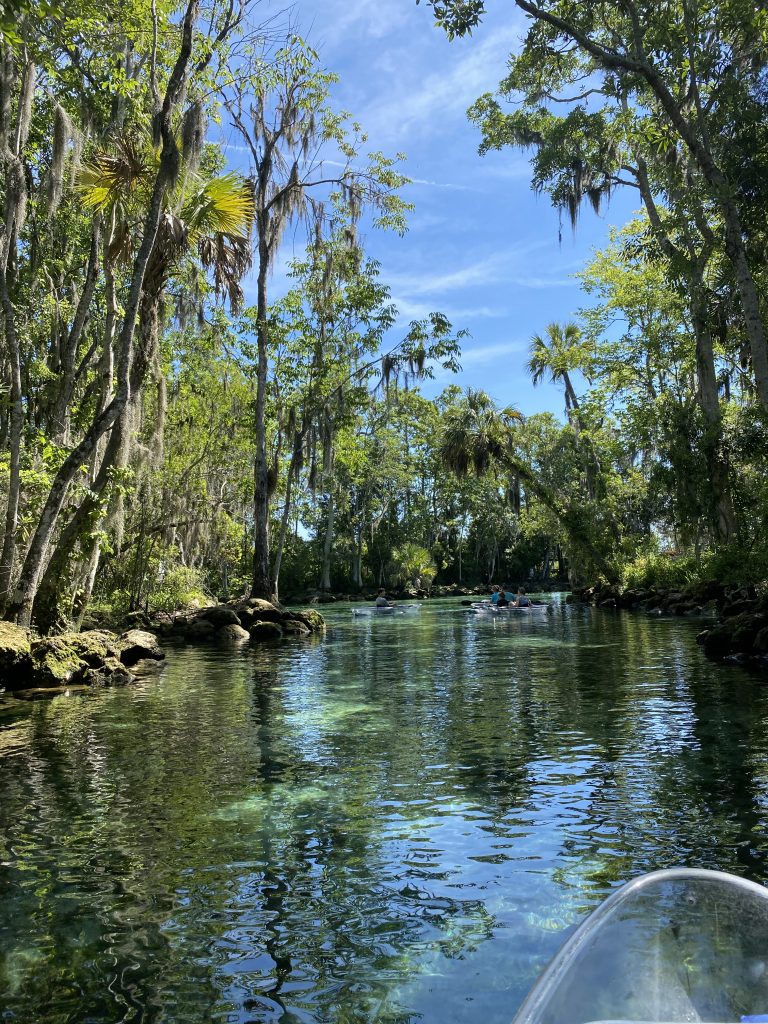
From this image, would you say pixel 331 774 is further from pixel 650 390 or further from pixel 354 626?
pixel 650 390

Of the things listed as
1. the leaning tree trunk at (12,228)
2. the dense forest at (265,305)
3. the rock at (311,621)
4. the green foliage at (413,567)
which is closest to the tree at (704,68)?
the dense forest at (265,305)

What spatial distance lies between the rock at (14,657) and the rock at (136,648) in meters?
3.00

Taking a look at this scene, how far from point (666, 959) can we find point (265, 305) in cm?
2523

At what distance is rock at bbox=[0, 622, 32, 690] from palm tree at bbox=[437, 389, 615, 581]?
91.8ft

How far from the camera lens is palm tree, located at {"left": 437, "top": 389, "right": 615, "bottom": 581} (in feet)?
116

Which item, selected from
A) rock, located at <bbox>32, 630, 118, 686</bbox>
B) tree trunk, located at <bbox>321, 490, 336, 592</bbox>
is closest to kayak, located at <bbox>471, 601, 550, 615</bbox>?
rock, located at <bbox>32, 630, 118, 686</bbox>

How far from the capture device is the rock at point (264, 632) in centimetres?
2111

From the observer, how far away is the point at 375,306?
93.5 ft

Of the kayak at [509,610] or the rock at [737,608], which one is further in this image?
the kayak at [509,610]

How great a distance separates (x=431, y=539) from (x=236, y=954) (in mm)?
61414

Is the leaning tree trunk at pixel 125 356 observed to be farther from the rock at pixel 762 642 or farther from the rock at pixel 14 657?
the rock at pixel 762 642

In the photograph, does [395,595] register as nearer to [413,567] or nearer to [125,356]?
[413,567]

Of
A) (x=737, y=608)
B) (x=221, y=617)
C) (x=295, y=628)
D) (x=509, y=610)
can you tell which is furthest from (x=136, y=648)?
(x=509, y=610)

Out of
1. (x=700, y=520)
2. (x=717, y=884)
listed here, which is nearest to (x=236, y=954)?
(x=717, y=884)
